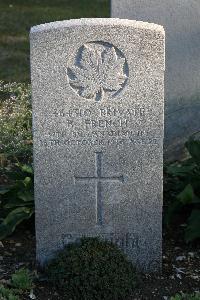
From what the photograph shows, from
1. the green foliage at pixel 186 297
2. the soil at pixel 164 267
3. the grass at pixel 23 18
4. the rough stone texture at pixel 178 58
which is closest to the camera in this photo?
the green foliage at pixel 186 297

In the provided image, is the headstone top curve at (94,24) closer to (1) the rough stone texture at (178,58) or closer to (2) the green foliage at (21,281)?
(2) the green foliage at (21,281)

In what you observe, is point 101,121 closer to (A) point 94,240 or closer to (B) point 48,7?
(A) point 94,240

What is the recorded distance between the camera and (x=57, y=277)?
4.69m

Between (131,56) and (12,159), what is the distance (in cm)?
264

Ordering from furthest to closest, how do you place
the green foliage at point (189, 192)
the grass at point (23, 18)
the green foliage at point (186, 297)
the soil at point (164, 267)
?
the grass at point (23, 18)
the green foliage at point (189, 192)
the soil at point (164, 267)
the green foliage at point (186, 297)

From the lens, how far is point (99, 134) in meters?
4.71

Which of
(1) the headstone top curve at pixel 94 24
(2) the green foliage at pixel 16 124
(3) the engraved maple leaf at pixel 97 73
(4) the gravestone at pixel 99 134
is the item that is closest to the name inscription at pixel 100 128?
(4) the gravestone at pixel 99 134

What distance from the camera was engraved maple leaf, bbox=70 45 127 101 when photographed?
456 centimetres

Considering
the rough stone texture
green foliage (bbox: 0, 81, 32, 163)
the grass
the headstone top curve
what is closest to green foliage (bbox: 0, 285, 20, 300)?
the headstone top curve

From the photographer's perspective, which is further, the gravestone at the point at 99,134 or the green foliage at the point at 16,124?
the green foliage at the point at 16,124

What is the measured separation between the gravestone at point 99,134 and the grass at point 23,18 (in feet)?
16.7

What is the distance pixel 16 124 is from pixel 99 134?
2.83m

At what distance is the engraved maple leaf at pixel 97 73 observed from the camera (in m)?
4.56

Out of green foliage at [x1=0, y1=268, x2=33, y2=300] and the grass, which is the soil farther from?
the grass
